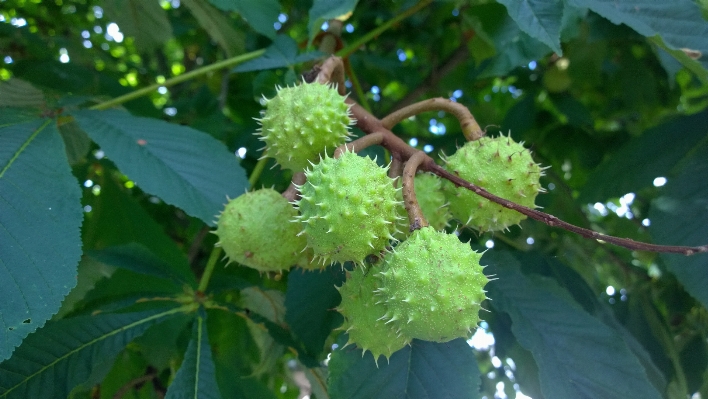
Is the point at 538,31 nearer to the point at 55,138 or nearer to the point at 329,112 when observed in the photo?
the point at 329,112

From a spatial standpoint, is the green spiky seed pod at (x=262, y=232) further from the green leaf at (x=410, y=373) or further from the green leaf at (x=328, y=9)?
the green leaf at (x=328, y=9)

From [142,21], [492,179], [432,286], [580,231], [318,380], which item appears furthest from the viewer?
[142,21]

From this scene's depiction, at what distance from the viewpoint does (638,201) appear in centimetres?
286

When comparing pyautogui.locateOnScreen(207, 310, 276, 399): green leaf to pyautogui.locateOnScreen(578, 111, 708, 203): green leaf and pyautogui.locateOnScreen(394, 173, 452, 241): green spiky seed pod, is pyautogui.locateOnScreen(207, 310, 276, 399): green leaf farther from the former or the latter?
pyautogui.locateOnScreen(578, 111, 708, 203): green leaf

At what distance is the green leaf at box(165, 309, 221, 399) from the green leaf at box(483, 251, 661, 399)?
34.2 inches

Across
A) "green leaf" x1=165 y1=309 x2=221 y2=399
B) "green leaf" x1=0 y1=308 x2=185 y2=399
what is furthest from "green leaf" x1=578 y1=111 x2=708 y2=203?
"green leaf" x1=0 y1=308 x2=185 y2=399

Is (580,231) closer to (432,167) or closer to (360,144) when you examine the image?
(432,167)

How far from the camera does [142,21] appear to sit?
7.44 feet

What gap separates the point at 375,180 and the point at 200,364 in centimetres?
78

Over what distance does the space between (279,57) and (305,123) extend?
588mm

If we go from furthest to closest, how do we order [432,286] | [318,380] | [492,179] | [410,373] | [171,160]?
[318,380], [171,160], [410,373], [492,179], [432,286]

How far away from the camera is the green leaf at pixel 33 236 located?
40.6 inches

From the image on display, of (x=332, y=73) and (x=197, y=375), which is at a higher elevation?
(x=332, y=73)

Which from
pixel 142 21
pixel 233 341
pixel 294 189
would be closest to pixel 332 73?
pixel 294 189
